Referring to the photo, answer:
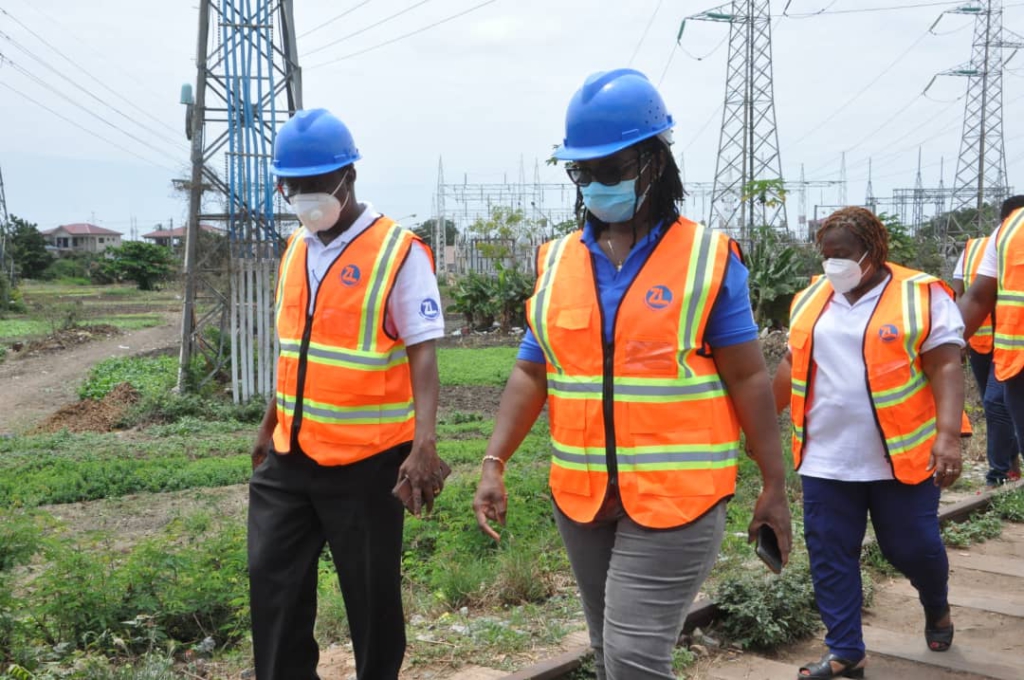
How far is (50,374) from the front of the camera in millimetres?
21875

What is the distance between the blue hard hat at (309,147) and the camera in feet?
12.2

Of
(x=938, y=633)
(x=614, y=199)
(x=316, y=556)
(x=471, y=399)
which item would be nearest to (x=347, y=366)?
(x=316, y=556)

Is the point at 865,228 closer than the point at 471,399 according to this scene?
Yes

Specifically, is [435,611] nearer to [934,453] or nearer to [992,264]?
[934,453]

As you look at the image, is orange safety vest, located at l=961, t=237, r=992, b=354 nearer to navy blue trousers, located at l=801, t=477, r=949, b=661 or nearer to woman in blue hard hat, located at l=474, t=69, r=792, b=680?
navy blue trousers, located at l=801, t=477, r=949, b=661

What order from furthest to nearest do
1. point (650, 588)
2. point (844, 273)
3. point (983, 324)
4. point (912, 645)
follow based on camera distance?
point (983, 324), point (912, 645), point (844, 273), point (650, 588)

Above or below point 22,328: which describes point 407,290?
above

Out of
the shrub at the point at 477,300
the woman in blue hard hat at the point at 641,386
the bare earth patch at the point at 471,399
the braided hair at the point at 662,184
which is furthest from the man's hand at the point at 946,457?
the shrub at the point at 477,300

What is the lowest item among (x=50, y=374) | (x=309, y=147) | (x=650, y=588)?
(x=50, y=374)

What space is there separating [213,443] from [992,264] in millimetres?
8998

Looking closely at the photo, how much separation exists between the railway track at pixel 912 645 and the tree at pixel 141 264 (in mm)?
60619

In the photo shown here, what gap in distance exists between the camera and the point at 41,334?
30.5 meters

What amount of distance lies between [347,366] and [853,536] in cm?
233

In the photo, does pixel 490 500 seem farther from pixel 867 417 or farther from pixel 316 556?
pixel 867 417
